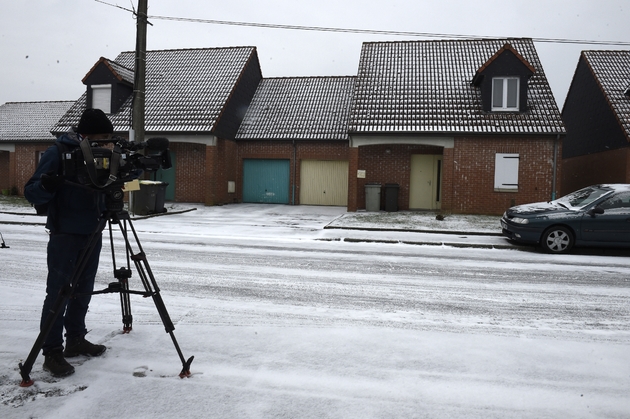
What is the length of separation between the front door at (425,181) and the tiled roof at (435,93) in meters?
2.12

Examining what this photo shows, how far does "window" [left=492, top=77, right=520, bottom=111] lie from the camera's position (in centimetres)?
1961

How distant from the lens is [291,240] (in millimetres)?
11688

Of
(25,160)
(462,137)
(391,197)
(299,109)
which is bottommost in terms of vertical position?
(391,197)

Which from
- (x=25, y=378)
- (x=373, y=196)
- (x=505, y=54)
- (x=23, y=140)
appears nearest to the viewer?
(x=25, y=378)

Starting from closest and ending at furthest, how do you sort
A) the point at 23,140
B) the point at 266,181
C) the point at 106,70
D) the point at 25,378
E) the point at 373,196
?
1. the point at 25,378
2. the point at 373,196
3. the point at 106,70
4. the point at 266,181
5. the point at 23,140

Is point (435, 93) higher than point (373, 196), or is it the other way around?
point (435, 93)

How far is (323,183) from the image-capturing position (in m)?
24.2

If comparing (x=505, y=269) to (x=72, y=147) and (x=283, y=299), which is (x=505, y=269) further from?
(x=72, y=147)

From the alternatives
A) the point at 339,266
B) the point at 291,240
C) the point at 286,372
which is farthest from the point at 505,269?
the point at 286,372

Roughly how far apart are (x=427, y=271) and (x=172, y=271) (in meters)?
4.23

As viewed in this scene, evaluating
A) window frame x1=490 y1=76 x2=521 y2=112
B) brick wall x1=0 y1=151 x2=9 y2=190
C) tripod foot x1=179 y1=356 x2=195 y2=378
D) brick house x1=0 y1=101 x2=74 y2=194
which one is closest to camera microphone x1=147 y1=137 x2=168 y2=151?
tripod foot x1=179 y1=356 x2=195 y2=378

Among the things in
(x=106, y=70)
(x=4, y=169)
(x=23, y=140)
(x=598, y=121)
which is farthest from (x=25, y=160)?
(x=598, y=121)

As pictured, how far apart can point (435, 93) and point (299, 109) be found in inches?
302

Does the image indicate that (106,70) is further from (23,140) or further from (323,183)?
(323,183)
